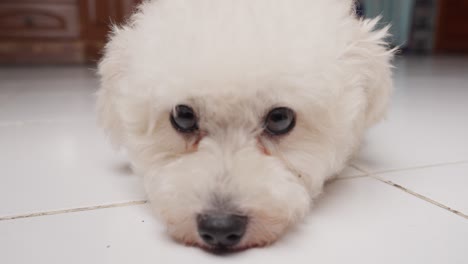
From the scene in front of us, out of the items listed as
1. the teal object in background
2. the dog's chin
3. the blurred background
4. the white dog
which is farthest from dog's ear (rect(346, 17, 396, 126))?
the teal object in background

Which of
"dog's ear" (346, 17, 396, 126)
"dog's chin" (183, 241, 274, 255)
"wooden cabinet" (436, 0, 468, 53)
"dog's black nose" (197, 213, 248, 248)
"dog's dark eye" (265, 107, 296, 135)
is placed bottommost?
"wooden cabinet" (436, 0, 468, 53)

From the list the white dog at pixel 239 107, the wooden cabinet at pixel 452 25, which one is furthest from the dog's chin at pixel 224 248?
the wooden cabinet at pixel 452 25

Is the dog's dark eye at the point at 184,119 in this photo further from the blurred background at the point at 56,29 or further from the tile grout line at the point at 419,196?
the blurred background at the point at 56,29

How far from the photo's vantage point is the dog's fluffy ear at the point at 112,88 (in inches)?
45.1

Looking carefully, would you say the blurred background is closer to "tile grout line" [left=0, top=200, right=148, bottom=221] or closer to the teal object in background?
the teal object in background

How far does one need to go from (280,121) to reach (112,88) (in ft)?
1.41

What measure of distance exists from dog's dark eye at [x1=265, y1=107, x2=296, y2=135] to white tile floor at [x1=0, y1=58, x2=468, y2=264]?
18 centimetres

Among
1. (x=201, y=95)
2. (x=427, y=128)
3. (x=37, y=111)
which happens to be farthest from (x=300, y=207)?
(x=37, y=111)

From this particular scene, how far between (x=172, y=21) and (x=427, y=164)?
0.80m

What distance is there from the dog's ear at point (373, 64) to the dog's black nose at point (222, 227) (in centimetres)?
48

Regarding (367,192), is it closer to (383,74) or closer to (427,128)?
(383,74)

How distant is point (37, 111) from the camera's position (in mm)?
2260

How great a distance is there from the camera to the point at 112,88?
1.17 metres

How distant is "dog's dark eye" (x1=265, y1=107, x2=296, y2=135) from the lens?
96 cm
